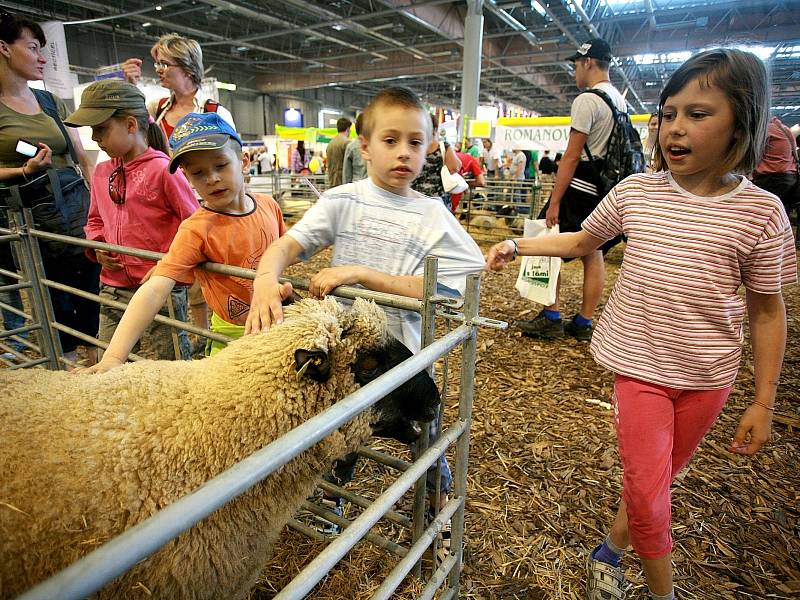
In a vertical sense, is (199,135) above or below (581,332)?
above

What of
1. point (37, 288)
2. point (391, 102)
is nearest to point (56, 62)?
point (37, 288)

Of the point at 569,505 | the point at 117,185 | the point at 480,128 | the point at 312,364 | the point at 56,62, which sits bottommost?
the point at 569,505

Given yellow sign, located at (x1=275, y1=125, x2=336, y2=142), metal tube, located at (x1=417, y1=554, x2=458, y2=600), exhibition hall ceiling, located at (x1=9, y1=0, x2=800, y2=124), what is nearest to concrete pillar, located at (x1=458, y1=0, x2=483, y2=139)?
exhibition hall ceiling, located at (x1=9, y1=0, x2=800, y2=124)

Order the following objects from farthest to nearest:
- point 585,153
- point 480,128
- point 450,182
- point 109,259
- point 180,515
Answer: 1. point 480,128
2. point 450,182
3. point 585,153
4. point 109,259
5. point 180,515

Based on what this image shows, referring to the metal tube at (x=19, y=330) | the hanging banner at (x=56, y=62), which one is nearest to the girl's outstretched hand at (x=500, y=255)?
the metal tube at (x=19, y=330)

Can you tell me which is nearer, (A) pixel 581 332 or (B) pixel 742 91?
(B) pixel 742 91

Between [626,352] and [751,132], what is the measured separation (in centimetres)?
78

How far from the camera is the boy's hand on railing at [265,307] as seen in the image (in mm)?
1433

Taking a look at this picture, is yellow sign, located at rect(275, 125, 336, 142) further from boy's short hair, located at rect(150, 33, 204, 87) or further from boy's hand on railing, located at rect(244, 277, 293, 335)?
boy's hand on railing, located at rect(244, 277, 293, 335)

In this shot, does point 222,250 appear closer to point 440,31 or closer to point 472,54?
point 472,54

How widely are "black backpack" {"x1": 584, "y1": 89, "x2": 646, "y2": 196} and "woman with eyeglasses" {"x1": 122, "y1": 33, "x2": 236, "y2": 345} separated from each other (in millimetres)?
2919

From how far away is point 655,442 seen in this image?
1482 mm

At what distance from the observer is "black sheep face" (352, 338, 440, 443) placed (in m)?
1.43

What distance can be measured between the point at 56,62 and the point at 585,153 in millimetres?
8785
